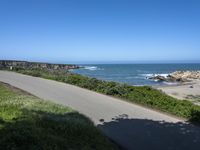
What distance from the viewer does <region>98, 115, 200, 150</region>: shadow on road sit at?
10.0 metres

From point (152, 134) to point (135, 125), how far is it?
1.25 metres

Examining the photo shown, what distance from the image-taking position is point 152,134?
1118 centimetres

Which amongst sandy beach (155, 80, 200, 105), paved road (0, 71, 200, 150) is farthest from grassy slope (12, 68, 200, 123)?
sandy beach (155, 80, 200, 105)

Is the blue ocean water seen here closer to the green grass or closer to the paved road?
the paved road

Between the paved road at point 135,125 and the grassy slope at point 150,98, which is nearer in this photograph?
the paved road at point 135,125

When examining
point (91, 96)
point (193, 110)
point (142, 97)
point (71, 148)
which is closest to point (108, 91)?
point (91, 96)

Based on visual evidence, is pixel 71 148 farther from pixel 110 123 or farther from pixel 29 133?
pixel 110 123

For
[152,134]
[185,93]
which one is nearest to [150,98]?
[152,134]

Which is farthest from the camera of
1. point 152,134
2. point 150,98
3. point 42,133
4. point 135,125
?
point 150,98

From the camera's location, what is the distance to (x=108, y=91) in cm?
2000

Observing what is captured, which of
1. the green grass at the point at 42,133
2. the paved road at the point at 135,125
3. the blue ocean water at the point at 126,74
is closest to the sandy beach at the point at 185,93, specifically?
the paved road at the point at 135,125

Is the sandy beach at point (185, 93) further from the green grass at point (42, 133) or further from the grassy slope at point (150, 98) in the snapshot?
the green grass at point (42, 133)

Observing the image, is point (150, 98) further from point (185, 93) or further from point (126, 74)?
point (126, 74)

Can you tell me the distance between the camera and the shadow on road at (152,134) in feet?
32.8
